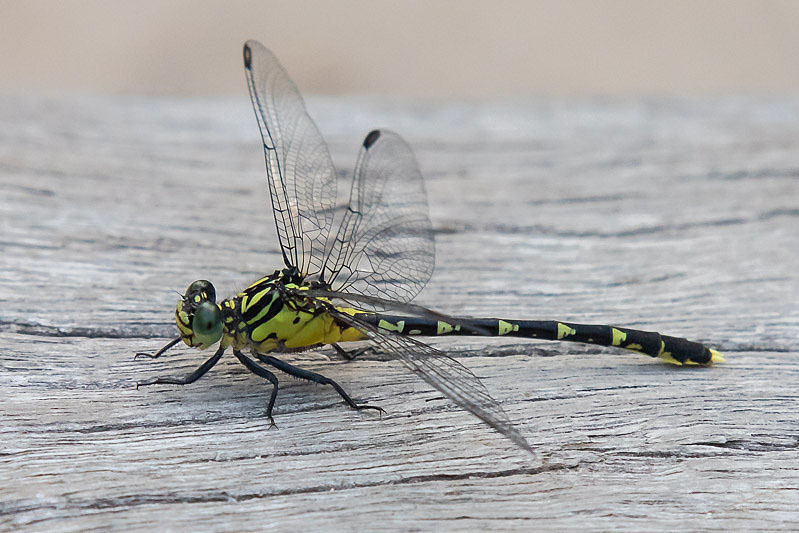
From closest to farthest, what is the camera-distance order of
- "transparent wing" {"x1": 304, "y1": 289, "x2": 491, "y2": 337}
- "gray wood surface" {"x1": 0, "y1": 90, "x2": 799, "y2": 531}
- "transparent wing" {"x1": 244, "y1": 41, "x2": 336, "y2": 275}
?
1. "gray wood surface" {"x1": 0, "y1": 90, "x2": 799, "y2": 531}
2. "transparent wing" {"x1": 304, "y1": 289, "x2": 491, "y2": 337}
3. "transparent wing" {"x1": 244, "y1": 41, "x2": 336, "y2": 275}

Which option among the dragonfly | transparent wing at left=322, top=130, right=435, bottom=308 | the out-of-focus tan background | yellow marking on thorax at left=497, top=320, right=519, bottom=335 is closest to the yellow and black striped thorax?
the dragonfly

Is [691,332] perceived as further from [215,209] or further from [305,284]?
[215,209]

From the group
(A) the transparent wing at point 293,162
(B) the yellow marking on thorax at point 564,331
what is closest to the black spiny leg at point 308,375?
(A) the transparent wing at point 293,162

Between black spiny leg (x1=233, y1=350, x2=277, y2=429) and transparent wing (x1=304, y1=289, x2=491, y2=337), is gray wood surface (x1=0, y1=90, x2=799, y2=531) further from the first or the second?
transparent wing (x1=304, y1=289, x2=491, y2=337)

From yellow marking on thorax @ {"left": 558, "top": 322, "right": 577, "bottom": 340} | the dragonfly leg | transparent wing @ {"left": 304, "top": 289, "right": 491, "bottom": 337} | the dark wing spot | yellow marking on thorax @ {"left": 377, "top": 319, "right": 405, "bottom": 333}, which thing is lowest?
the dragonfly leg

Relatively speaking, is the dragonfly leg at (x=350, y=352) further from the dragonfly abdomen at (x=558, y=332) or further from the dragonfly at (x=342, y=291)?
the dragonfly abdomen at (x=558, y=332)
